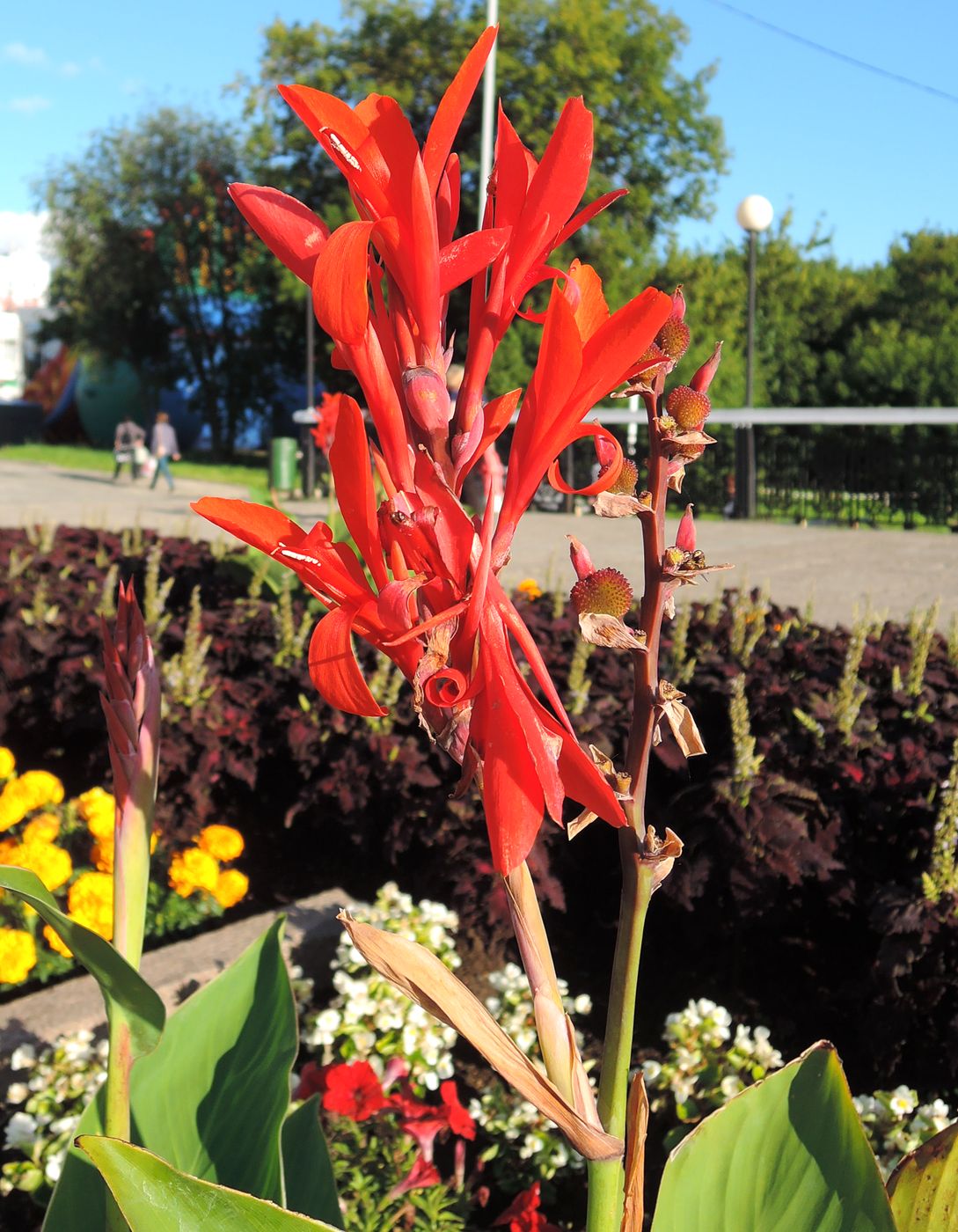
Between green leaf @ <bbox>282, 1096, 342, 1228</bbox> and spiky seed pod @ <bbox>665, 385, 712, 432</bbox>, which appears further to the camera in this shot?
green leaf @ <bbox>282, 1096, 342, 1228</bbox>

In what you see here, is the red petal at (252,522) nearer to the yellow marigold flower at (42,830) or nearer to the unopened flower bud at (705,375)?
the unopened flower bud at (705,375)

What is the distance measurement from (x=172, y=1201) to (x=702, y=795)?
181cm

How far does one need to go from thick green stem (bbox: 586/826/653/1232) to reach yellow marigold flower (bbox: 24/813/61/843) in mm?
2154

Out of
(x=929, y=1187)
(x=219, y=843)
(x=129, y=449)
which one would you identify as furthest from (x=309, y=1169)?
(x=129, y=449)

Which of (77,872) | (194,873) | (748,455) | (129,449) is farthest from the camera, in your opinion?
(129,449)

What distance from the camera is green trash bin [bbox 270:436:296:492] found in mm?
16938

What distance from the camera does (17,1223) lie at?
77.9 inches

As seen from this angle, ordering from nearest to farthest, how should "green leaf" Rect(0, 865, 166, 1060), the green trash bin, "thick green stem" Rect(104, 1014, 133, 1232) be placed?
"green leaf" Rect(0, 865, 166, 1060) → "thick green stem" Rect(104, 1014, 133, 1232) → the green trash bin

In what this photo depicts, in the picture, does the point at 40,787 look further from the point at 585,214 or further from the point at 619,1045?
the point at 585,214

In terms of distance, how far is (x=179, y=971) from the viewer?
7.68 feet

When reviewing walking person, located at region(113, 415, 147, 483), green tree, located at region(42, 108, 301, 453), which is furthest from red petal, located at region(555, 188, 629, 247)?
green tree, located at region(42, 108, 301, 453)

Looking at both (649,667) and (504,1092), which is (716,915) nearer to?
(504,1092)

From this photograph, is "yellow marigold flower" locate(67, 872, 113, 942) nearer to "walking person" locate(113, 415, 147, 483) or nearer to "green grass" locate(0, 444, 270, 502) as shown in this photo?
"green grass" locate(0, 444, 270, 502)

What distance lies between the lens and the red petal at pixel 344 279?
0.56m
